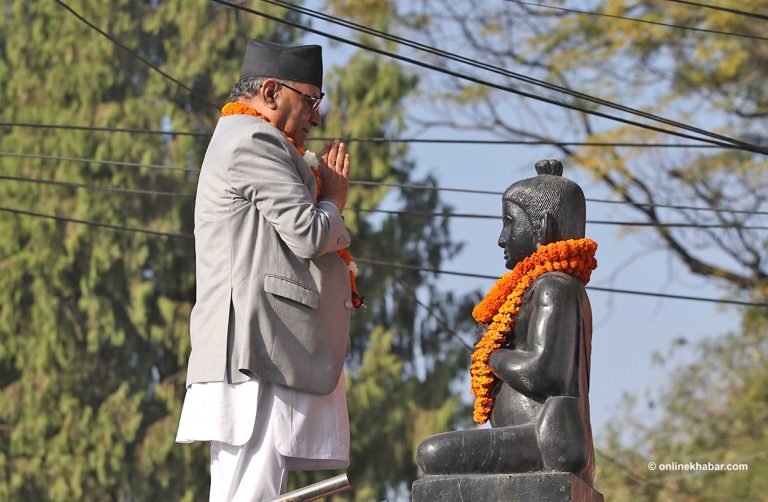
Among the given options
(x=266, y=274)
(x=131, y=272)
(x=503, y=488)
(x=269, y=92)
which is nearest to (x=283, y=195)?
(x=266, y=274)

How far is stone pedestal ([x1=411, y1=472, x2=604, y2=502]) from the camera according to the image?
3.54m

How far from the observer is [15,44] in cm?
1434

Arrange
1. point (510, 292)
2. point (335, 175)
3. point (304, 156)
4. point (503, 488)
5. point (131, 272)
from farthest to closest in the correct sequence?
point (131, 272), point (304, 156), point (335, 175), point (510, 292), point (503, 488)

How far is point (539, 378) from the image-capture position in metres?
3.70

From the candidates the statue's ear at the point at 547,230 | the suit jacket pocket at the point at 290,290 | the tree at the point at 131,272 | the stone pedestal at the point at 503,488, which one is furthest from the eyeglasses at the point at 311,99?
the tree at the point at 131,272

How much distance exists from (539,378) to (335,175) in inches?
35.0

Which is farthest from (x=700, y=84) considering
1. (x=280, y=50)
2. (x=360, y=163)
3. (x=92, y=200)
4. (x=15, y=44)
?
(x=280, y=50)

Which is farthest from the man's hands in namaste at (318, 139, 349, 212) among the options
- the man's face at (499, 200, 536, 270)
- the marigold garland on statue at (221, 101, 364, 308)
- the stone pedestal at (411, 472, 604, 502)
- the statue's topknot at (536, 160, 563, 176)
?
the stone pedestal at (411, 472, 604, 502)

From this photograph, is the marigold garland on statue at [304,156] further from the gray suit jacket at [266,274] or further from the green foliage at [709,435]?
the green foliage at [709,435]

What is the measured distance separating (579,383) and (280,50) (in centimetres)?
137

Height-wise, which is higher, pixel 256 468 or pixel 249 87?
pixel 249 87

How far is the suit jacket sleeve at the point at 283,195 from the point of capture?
3.72m

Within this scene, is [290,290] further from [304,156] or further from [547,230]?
[547,230]

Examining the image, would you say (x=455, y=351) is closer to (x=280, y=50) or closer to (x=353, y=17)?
(x=353, y=17)
